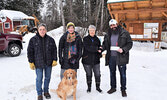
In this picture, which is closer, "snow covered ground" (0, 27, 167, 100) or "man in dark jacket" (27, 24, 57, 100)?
"man in dark jacket" (27, 24, 57, 100)

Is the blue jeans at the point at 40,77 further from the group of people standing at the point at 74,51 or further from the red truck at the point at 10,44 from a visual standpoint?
the red truck at the point at 10,44

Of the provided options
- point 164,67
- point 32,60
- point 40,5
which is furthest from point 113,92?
point 40,5

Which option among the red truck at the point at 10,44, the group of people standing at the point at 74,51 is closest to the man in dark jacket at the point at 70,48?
the group of people standing at the point at 74,51

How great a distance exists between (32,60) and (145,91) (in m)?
2.99

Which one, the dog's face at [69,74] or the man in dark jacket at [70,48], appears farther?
the man in dark jacket at [70,48]

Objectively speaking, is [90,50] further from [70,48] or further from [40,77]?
[40,77]

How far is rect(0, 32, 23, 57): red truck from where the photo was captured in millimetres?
6961

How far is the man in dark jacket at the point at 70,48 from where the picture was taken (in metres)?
3.10

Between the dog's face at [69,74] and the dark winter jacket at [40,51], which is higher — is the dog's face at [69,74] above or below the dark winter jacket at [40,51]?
below

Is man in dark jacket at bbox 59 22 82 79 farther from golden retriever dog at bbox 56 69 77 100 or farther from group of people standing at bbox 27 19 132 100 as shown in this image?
golden retriever dog at bbox 56 69 77 100

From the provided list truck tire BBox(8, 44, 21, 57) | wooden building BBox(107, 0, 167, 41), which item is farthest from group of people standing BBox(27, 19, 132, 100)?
wooden building BBox(107, 0, 167, 41)

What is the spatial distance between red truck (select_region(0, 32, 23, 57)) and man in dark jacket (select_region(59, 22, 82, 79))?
520cm

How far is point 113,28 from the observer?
3.28m

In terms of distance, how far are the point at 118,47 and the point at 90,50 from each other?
0.66m
